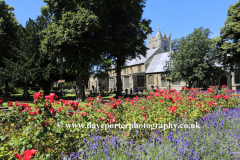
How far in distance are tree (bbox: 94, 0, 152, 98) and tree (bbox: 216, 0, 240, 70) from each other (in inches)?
523

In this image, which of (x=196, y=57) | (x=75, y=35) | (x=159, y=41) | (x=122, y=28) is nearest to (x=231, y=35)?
(x=196, y=57)

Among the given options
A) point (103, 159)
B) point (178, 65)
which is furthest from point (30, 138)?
point (178, 65)

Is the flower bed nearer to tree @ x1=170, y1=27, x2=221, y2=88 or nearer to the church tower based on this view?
tree @ x1=170, y1=27, x2=221, y2=88

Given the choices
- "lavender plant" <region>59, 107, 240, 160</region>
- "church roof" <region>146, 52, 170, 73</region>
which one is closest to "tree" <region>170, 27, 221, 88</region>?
"church roof" <region>146, 52, 170, 73</region>

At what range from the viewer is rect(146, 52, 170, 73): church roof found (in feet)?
148

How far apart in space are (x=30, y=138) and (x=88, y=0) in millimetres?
16224

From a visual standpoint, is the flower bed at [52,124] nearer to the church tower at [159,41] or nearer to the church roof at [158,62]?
the church roof at [158,62]

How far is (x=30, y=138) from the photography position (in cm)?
310

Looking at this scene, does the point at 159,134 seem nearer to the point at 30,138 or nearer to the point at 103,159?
the point at 103,159

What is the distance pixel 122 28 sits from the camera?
754 inches

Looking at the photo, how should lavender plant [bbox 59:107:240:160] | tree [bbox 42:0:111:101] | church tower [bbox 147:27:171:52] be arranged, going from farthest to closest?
church tower [bbox 147:27:171:52] < tree [bbox 42:0:111:101] < lavender plant [bbox 59:107:240:160]

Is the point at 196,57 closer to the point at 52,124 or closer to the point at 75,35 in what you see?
the point at 75,35

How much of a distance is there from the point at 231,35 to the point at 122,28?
17.3 m

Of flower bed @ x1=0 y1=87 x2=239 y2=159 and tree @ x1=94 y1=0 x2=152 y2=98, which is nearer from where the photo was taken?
flower bed @ x1=0 y1=87 x2=239 y2=159
